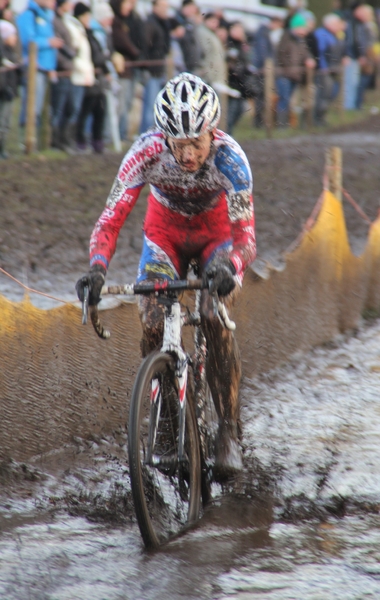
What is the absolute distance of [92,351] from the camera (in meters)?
6.30

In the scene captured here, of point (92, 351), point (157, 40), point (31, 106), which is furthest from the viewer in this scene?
point (157, 40)

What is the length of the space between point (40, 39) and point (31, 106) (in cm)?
103

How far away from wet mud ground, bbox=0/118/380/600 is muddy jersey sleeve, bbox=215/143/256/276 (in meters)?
1.34

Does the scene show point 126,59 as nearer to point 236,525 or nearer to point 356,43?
point 356,43

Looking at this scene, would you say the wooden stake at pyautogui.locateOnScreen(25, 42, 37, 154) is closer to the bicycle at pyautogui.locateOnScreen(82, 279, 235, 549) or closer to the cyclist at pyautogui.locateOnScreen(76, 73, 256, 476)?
the cyclist at pyautogui.locateOnScreen(76, 73, 256, 476)

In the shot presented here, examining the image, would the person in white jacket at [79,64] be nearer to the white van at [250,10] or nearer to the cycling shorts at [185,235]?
the cycling shorts at [185,235]

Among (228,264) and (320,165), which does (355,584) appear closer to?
(228,264)

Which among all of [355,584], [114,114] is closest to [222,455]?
[355,584]

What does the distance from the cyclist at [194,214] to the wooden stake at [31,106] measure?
9.49 m

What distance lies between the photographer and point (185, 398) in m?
4.99

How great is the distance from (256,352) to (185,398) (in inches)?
129

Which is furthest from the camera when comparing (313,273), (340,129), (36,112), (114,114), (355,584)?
(340,129)

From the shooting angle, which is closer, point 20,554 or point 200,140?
point 20,554

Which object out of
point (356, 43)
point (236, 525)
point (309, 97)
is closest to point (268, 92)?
point (309, 97)
